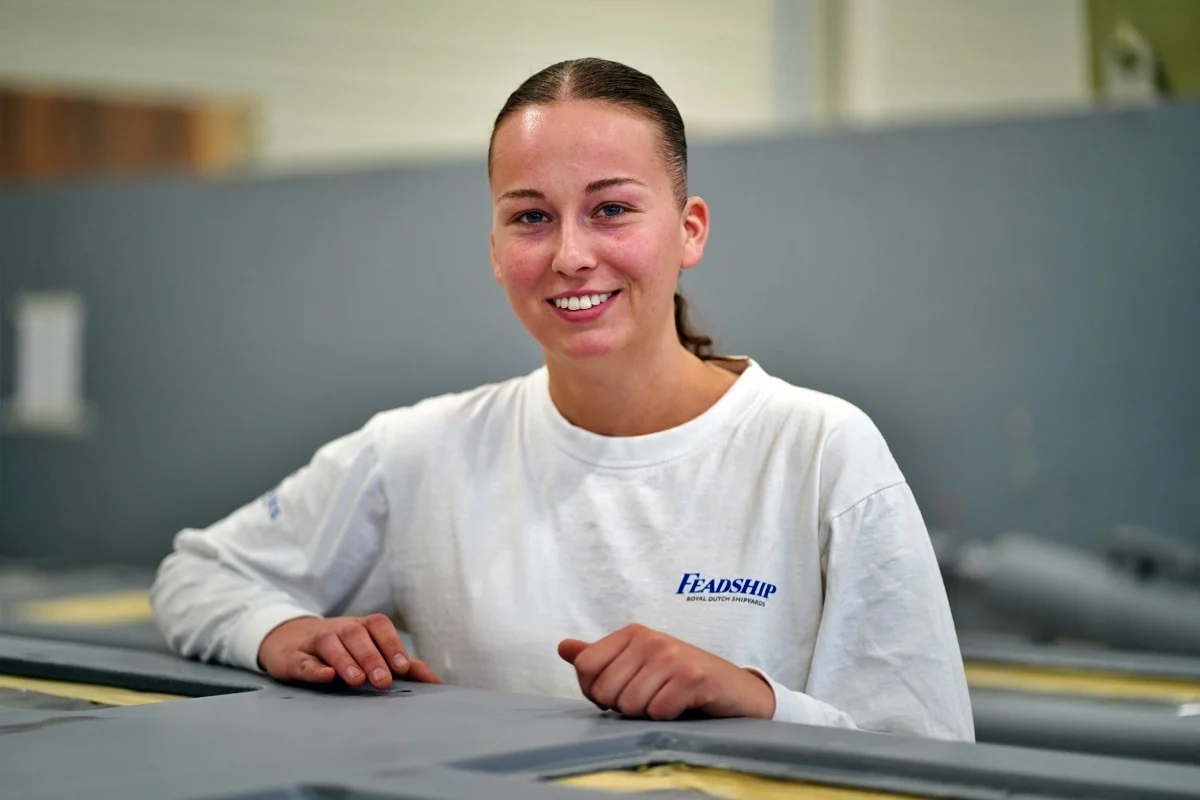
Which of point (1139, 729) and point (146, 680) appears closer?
point (146, 680)

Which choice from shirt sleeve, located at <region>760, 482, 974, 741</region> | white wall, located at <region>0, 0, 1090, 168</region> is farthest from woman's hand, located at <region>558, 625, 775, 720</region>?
white wall, located at <region>0, 0, 1090, 168</region>

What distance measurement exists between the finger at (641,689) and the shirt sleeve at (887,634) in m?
0.15

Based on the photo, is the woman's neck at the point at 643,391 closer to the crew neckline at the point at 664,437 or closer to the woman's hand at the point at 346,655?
the crew neckline at the point at 664,437

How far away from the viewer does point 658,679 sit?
2.93 feet

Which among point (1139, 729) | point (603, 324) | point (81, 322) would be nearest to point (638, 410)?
point (603, 324)

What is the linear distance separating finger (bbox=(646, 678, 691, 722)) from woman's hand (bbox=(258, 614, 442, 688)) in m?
0.23

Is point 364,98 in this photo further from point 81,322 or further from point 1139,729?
point 1139,729

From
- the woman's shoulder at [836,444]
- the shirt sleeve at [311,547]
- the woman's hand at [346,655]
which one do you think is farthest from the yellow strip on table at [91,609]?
the woman's shoulder at [836,444]

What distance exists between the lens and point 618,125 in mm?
1116

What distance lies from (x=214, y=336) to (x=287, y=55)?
1651 mm

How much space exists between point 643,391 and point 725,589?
0.62ft

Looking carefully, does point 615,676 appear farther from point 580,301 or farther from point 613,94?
point 613,94

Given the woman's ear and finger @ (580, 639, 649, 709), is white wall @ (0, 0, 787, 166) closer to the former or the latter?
the woman's ear

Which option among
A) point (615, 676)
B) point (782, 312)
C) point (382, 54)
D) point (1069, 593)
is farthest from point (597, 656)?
point (382, 54)
